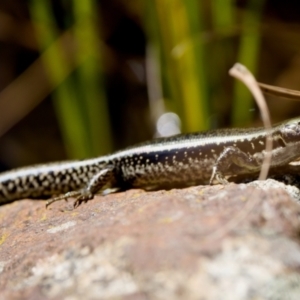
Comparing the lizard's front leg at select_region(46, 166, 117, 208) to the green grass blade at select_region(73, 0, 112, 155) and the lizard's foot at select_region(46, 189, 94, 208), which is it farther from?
the green grass blade at select_region(73, 0, 112, 155)

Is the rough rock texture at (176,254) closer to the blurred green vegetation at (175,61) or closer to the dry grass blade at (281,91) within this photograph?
the dry grass blade at (281,91)

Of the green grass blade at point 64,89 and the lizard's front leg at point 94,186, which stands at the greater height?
the green grass blade at point 64,89

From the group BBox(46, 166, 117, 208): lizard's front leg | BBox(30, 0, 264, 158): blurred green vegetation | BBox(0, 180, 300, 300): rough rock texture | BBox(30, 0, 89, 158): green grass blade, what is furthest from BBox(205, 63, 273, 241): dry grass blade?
BBox(30, 0, 89, 158): green grass blade

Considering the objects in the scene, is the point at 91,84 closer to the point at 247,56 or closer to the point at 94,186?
the point at 247,56

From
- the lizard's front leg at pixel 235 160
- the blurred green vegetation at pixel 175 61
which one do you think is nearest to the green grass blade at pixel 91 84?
the blurred green vegetation at pixel 175 61

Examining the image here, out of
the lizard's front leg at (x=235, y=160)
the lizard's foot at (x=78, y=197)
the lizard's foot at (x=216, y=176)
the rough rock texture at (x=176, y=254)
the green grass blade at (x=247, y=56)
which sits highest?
the green grass blade at (x=247, y=56)

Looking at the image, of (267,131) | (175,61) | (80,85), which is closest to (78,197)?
(267,131)
